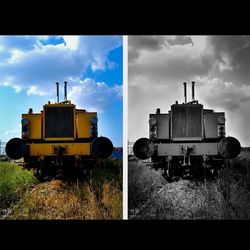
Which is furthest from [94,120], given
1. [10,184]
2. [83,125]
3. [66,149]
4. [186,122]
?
[186,122]

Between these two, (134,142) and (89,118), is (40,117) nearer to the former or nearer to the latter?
(89,118)

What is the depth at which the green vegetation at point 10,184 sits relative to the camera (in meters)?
6.05

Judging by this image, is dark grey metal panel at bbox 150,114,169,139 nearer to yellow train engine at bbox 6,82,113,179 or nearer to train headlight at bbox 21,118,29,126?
yellow train engine at bbox 6,82,113,179

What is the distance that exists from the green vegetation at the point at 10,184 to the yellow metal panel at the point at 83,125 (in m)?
0.99

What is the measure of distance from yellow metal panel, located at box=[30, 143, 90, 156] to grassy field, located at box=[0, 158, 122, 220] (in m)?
0.34

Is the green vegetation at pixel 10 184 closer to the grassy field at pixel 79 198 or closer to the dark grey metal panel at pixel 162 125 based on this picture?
the grassy field at pixel 79 198

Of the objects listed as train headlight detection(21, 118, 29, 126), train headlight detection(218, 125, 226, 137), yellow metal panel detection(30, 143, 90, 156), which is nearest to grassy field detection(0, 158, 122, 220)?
yellow metal panel detection(30, 143, 90, 156)

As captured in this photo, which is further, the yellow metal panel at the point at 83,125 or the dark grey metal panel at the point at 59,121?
the dark grey metal panel at the point at 59,121

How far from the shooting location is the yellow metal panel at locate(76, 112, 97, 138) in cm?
635

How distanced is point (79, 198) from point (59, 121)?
127cm

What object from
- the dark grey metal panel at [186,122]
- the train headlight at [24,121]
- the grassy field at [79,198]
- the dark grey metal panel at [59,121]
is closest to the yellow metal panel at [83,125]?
the dark grey metal panel at [59,121]
